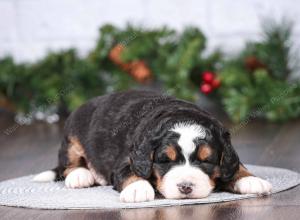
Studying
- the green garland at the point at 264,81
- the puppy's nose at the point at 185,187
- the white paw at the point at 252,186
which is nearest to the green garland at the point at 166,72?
the green garland at the point at 264,81

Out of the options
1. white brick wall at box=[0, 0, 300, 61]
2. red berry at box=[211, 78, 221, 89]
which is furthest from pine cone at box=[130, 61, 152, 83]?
red berry at box=[211, 78, 221, 89]

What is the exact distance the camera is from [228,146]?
340cm

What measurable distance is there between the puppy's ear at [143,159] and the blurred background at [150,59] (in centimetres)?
239

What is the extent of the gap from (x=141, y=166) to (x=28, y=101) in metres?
3.93

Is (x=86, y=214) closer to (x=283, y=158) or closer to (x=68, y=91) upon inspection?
(x=283, y=158)

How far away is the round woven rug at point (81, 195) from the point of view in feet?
10.8

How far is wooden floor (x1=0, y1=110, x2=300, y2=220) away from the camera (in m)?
3.11

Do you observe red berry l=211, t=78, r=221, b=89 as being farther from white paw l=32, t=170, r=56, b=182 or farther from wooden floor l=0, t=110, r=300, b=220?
white paw l=32, t=170, r=56, b=182

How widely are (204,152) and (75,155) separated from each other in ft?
3.35

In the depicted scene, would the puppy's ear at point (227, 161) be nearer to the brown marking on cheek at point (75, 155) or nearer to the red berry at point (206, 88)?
the brown marking on cheek at point (75, 155)

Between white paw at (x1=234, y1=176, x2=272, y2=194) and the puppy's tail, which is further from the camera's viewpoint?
the puppy's tail

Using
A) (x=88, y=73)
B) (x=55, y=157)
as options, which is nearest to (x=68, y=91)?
(x=88, y=73)

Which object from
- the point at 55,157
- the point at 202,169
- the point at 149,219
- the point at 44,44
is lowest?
the point at 149,219

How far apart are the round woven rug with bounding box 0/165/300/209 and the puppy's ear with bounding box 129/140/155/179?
5.5 inches
